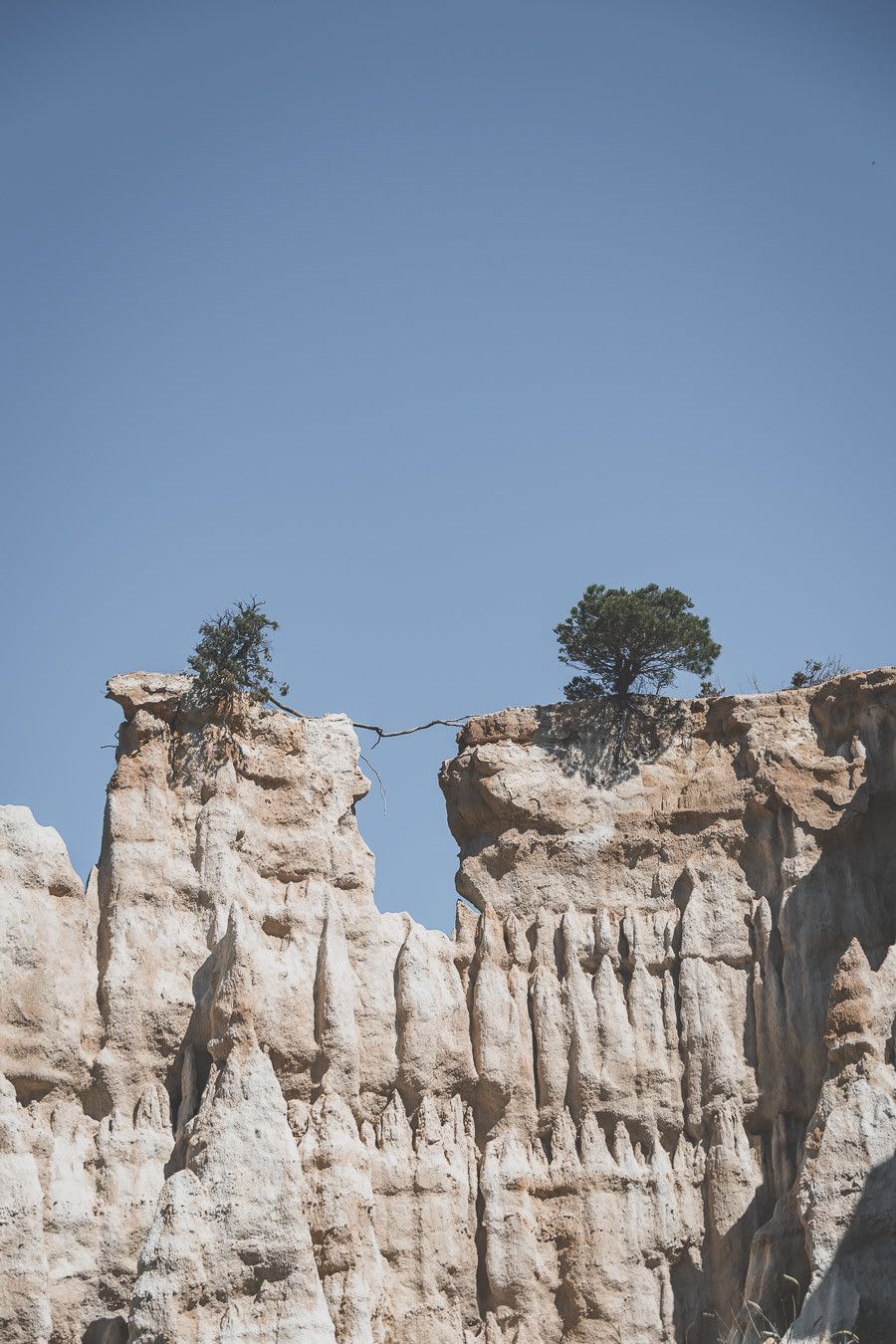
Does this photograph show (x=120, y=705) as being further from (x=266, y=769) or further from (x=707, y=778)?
(x=707, y=778)

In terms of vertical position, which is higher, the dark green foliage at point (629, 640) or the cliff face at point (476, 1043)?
the dark green foliage at point (629, 640)

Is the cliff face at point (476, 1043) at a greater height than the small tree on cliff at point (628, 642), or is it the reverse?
the small tree on cliff at point (628, 642)

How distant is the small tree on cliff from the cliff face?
0.68 meters

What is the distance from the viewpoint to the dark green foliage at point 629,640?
34.2m

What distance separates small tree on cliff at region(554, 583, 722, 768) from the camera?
112 feet

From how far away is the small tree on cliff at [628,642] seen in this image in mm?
34219

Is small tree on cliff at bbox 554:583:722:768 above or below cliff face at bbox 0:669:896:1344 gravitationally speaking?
above

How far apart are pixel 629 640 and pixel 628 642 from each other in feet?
0.12

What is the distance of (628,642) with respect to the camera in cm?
3438

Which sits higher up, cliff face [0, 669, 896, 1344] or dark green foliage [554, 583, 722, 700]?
dark green foliage [554, 583, 722, 700]

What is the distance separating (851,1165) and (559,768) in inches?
334

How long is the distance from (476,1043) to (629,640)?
7.07 meters

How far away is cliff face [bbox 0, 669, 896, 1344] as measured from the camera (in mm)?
27906

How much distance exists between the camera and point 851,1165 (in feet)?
90.8
